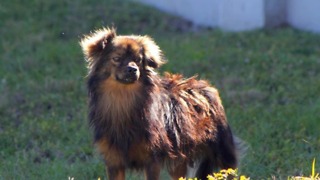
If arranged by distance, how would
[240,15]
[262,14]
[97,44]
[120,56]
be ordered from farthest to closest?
[240,15], [262,14], [97,44], [120,56]

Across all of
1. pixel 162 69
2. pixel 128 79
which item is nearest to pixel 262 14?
pixel 162 69

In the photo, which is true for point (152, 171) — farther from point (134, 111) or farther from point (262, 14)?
point (262, 14)

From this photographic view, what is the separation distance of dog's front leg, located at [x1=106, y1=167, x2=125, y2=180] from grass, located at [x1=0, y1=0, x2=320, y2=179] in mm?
1062

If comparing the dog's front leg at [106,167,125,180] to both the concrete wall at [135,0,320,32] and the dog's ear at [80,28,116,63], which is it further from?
the concrete wall at [135,0,320,32]

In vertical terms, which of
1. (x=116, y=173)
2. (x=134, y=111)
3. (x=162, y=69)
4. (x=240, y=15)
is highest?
(x=240, y=15)

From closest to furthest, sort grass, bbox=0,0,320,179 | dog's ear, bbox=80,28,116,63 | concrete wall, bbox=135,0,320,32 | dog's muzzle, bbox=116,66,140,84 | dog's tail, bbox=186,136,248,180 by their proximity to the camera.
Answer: dog's muzzle, bbox=116,66,140,84 → dog's ear, bbox=80,28,116,63 → dog's tail, bbox=186,136,248,180 → grass, bbox=0,0,320,179 → concrete wall, bbox=135,0,320,32

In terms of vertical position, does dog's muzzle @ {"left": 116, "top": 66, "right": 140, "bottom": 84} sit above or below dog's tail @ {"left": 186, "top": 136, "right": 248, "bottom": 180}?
above

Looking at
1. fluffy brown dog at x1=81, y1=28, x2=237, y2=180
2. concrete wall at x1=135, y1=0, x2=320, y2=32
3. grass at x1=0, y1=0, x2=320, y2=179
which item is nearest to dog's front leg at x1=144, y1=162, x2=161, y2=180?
fluffy brown dog at x1=81, y1=28, x2=237, y2=180

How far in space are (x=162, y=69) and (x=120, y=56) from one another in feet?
16.5

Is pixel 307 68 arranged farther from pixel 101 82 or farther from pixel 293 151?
pixel 101 82

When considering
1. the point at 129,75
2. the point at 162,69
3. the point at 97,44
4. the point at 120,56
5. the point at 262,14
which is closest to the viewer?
the point at 129,75

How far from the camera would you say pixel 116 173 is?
7047mm

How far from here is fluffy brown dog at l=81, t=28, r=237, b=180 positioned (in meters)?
6.99

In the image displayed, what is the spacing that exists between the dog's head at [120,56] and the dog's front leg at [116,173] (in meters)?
0.68
